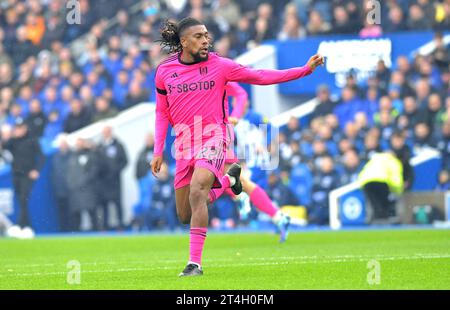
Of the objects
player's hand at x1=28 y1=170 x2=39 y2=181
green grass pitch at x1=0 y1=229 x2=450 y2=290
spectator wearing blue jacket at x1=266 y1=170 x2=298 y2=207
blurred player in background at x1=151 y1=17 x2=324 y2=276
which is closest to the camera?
green grass pitch at x1=0 y1=229 x2=450 y2=290

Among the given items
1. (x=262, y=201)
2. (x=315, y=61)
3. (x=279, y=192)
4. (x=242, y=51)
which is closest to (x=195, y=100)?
(x=315, y=61)

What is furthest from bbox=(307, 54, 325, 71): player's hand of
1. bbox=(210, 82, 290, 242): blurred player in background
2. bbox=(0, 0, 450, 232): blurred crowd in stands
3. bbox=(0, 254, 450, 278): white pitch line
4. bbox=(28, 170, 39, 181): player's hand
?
bbox=(28, 170, 39, 181): player's hand

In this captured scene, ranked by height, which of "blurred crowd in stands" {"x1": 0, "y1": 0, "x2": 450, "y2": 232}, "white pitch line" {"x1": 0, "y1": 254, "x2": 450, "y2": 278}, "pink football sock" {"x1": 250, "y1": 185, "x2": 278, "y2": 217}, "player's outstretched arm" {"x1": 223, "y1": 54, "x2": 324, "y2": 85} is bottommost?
"white pitch line" {"x1": 0, "y1": 254, "x2": 450, "y2": 278}

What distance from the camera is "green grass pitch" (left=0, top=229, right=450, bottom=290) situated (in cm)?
967

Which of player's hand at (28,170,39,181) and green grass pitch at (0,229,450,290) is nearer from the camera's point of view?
green grass pitch at (0,229,450,290)

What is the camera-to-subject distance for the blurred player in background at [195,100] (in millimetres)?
10727

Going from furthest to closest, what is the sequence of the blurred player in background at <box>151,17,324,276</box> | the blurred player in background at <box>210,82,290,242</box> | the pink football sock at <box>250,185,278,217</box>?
the pink football sock at <box>250,185,278,217</box>
the blurred player in background at <box>210,82,290,242</box>
the blurred player in background at <box>151,17,324,276</box>

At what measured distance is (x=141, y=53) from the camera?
83.6 feet

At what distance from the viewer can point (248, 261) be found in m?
12.4

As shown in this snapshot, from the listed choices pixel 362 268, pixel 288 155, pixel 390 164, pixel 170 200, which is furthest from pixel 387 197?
pixel 362 268

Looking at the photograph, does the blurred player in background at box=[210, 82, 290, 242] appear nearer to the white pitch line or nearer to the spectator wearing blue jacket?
the white pitch line

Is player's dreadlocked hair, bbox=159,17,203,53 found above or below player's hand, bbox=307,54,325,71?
above

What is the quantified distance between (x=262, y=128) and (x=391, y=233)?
121 inches

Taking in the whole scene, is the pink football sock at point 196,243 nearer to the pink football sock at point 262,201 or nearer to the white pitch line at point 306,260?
the white pitch line at point 306,260
